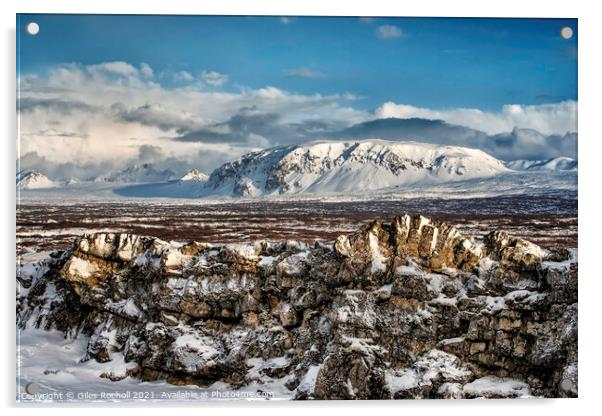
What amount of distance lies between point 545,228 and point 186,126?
21.4 feet

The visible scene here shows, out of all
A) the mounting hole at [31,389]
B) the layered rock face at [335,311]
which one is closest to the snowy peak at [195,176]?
the layered rock face at [335,311]

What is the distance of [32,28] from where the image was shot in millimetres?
11289

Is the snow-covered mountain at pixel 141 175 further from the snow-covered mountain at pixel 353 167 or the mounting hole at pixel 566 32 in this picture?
the mounting hole at pixel 566 32

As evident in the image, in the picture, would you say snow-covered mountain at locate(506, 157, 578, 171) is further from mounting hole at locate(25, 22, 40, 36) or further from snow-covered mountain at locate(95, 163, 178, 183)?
mounting hole at locate(25, 22, 40, 36)

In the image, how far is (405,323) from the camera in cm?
1162

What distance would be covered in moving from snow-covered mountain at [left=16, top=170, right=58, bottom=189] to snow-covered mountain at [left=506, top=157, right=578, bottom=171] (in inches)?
315

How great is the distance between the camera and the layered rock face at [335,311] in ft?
37.3

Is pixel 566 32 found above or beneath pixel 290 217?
above

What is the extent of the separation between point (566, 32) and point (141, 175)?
303 inches

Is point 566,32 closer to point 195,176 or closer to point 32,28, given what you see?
point 195,176

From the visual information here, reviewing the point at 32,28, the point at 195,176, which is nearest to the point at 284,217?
the point at 195,176

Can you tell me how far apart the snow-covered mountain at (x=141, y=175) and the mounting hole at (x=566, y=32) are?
713 cm

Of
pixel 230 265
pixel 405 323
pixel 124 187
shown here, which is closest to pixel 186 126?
pixel 124 187

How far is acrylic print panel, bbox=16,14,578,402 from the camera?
11.5 m
